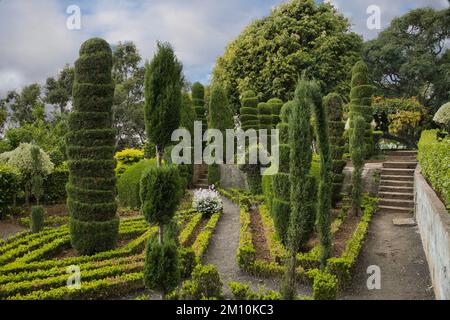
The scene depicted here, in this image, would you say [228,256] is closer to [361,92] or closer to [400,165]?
[400,165]

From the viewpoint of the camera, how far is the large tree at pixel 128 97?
30.6m

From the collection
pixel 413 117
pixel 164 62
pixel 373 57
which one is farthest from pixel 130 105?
pixel 164 62

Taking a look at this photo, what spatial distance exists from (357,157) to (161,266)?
8.31 metres

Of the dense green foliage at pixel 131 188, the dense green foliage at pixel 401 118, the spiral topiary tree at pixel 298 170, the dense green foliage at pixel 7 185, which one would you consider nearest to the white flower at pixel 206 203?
the dense green foliage at pixel 131 188

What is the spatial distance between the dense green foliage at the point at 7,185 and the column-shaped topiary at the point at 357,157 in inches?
472

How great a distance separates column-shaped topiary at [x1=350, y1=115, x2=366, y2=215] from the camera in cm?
1189

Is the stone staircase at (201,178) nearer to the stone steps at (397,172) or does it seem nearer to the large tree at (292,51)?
the large tree at (292,51)

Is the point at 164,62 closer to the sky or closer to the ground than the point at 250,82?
closer to the ground

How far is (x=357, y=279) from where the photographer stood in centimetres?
763

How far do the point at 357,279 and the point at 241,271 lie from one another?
2.44 metres

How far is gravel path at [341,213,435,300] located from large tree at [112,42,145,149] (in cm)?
2352

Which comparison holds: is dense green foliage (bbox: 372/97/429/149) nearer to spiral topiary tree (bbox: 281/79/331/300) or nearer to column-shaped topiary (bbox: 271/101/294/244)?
column-shaped topiary (bbox: 271/101/294/244)
